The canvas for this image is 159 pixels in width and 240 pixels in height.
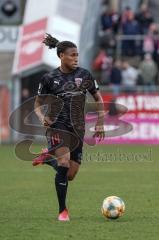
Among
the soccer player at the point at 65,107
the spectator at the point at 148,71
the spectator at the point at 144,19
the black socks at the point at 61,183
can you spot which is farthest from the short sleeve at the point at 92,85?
the spectator at the point at 144,19

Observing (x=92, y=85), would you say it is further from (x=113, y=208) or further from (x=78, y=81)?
(x=113, y=208)

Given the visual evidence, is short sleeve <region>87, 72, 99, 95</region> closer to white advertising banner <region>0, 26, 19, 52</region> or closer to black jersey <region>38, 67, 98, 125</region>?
black jersey <region>38, 67, 98, 125</region>

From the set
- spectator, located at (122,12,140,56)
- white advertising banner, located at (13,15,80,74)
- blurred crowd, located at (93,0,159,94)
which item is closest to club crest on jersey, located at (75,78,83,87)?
blurred crowd, located at (93,0,159,94)

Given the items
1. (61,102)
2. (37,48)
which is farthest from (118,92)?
(61,102)

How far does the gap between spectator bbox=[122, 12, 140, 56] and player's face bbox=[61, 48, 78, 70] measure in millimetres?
19727

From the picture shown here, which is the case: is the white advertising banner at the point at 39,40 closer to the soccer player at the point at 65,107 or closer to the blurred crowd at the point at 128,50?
the blurred crowd at the point at 128,50

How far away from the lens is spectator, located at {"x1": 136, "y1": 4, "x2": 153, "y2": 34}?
31.3 meters

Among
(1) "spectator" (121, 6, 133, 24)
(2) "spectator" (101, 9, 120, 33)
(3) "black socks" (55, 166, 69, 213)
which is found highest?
(3) "black socks" (55, 166, 69, 213)

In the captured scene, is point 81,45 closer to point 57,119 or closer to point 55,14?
point 55,14

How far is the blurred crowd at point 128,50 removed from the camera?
29.9 meters

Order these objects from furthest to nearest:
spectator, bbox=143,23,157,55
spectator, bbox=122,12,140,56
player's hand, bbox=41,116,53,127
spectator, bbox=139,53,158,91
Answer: spectator, bbox=122,12,140,56, spectator, bbox=143,23,157,55, spectator, bbox=139,53,158,91, player's hand, bbox=41,116,53,127

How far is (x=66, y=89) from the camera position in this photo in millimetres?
11188

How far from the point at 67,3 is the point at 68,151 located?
67.4 ft

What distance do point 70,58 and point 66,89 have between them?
1.41ft
